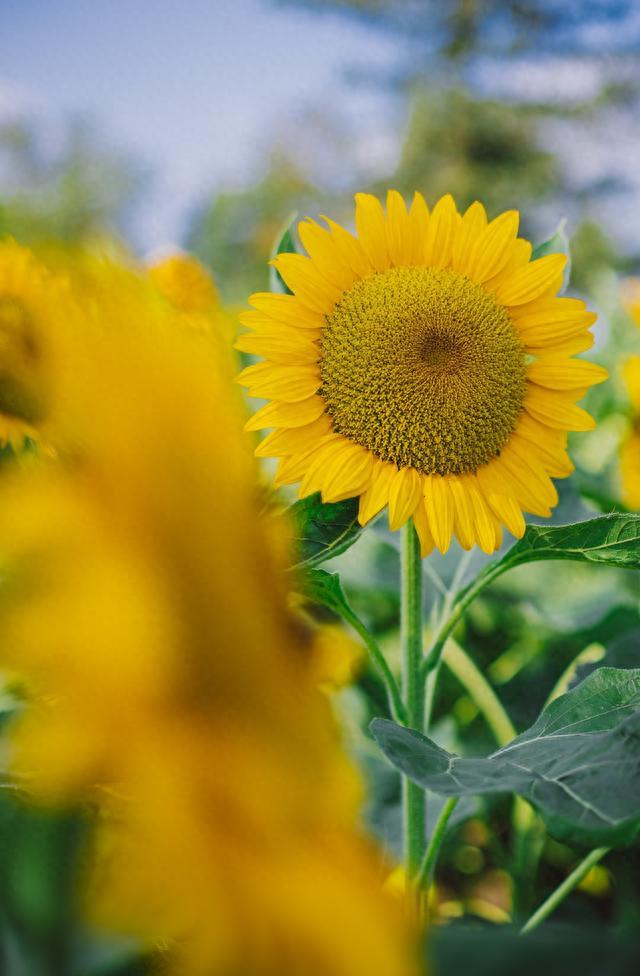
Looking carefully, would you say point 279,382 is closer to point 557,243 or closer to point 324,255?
point 324,255

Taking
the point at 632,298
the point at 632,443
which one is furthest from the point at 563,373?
the point at 632,298

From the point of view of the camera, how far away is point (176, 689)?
0.12m

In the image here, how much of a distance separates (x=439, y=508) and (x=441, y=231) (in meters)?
0.13

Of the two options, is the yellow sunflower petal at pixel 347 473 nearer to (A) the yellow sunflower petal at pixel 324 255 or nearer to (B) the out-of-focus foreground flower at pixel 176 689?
(A) the yellow sunflower petal at pixel 324 255

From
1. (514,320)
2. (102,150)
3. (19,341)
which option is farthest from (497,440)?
(102,150)

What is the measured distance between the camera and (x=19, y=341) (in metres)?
0.22

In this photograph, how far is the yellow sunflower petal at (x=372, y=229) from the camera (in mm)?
363

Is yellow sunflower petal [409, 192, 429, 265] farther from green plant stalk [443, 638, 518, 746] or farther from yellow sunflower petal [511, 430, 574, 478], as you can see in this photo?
green plant stalk [443, 638, 518, 746]

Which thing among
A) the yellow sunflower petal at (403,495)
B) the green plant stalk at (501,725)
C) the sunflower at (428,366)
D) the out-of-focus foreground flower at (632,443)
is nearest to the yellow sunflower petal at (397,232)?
the sunflower at (428,366)

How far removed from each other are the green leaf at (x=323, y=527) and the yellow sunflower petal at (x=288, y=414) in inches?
1.3

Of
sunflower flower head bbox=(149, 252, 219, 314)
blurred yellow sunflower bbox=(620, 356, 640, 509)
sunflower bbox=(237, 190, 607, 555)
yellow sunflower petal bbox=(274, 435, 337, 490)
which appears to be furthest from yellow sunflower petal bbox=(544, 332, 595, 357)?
blurred yellow sunflower bbox=(620, 356, 640, 509)

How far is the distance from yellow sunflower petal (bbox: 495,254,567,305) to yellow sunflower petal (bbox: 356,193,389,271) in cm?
6

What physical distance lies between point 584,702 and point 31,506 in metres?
0.24

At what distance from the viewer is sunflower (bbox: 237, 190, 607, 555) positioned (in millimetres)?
344
